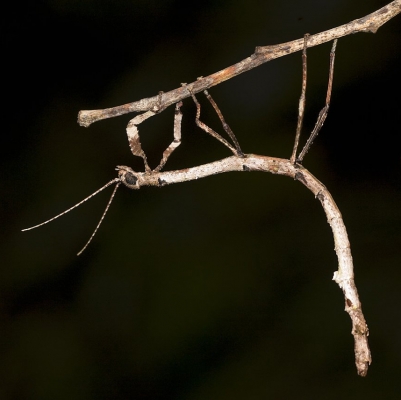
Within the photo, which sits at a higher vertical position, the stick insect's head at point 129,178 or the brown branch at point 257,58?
the brown branch at point 257,58

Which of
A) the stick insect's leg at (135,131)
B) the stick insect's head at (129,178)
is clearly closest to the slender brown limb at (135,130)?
the stick insect's leg at (135,131)

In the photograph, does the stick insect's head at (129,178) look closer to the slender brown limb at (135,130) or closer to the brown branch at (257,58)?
the slender brown limb at (135,130)

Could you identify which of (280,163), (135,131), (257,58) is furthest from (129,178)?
(257,58)

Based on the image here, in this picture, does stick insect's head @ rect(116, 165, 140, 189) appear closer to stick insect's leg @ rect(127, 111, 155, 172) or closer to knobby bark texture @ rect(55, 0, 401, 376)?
knobby bark texture @ rect(55, 0, 401, 376)

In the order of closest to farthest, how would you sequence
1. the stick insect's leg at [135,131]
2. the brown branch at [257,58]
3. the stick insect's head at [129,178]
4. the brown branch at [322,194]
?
the brown branch at [257,58] < the brown branch at [322,194] < the stick insect's leg at [135,131] < the stick insect's head at [129,178]

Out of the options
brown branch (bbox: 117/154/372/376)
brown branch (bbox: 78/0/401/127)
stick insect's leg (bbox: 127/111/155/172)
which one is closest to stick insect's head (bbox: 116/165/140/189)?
brown branch (bbox: 117/154/372/376)

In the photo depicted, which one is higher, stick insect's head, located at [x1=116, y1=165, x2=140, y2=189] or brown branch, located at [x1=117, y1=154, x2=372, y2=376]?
stick insect's head, located at [x1=116, y1=165, x2=140, y2=189]

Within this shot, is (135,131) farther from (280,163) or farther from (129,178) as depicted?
(280,163)

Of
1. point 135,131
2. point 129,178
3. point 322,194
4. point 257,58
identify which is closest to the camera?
point 257,58
